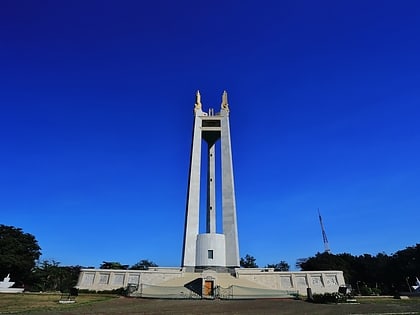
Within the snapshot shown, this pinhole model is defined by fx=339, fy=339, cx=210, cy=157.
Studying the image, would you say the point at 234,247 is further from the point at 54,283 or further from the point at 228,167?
the point at 54,283

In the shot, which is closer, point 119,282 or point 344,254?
point 119,282

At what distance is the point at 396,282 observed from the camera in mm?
52375

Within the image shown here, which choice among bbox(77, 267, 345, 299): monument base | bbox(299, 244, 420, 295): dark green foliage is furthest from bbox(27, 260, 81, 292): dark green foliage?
bbox(299, 244, 420, 295): dark green foliage

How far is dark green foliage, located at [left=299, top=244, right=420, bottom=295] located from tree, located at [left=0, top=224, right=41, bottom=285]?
41.5 metres

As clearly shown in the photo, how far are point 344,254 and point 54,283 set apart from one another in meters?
48.9

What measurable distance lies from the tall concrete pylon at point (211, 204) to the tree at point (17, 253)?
22.7 m

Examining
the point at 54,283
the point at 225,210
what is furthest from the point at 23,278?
the point at 225,210

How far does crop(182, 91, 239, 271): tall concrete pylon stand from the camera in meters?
32.3

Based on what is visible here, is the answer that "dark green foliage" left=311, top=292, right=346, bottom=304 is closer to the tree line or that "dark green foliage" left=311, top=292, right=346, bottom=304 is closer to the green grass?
the green grass

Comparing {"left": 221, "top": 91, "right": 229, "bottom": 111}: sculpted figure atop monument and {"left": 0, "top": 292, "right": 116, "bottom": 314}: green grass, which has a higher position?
{"left": 221, "top": 91, "right": 229, "bottom": 111}: sculpted figure atop monument

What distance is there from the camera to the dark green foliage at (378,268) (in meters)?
50.1

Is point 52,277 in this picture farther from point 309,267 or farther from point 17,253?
point 309,267

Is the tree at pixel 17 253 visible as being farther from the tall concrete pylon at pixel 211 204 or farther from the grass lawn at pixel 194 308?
the grass lawn at pixel 194 308

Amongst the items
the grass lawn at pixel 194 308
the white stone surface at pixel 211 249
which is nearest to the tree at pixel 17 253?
the white stone surface at pixel 211 249
